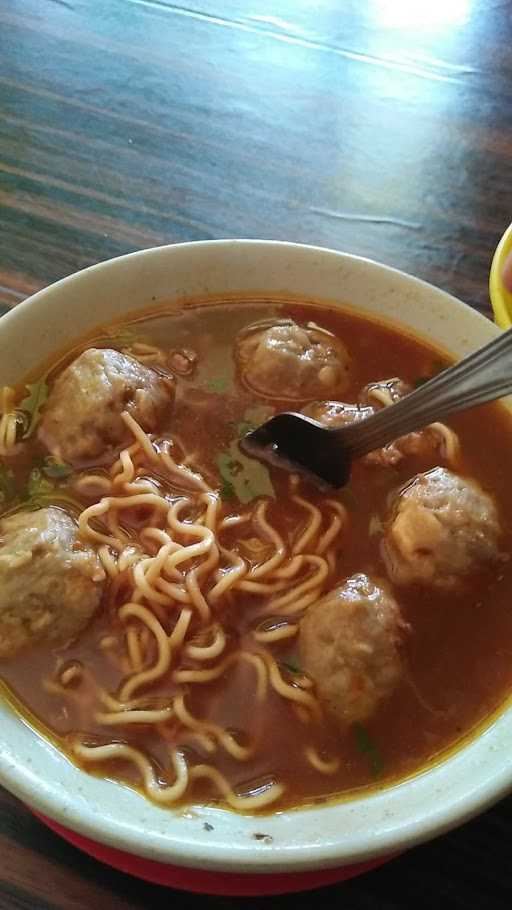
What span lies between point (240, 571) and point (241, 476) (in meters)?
0.26

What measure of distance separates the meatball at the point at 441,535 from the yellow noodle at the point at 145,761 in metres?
0.60

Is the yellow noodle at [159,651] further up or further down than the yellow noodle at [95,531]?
further down

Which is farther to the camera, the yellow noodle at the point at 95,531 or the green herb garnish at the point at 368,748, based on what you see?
the yellow noodle at the point at 95,531

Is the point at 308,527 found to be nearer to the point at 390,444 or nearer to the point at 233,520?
the point at 233,520

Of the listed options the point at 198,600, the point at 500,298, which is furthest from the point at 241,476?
the point at 500,298

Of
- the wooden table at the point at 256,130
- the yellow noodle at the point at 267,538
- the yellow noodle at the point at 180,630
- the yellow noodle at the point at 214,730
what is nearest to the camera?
the yellow noodle at the point at 214,730

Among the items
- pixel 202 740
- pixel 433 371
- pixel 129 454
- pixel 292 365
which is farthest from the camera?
pixel 433 371

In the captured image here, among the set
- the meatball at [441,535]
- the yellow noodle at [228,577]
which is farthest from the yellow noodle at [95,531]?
the meatball at [441,535]

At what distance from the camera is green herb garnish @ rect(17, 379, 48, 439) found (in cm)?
203

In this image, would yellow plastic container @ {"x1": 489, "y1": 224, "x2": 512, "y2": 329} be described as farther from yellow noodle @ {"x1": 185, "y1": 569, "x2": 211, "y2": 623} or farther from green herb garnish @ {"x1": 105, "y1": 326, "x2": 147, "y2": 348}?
yellow noodle @ {"x1": 185, "y1": 569, "x2": 211, "y2": 623}

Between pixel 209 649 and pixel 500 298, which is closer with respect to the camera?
pixel 209 649

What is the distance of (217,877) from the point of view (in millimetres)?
1556

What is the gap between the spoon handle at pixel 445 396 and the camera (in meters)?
1.57

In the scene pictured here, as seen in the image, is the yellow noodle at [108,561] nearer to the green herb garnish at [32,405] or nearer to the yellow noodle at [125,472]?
the yellow noodle at [125,472]
